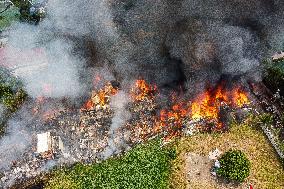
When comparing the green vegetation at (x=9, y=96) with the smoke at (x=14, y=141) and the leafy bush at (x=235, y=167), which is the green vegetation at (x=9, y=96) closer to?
the smoke at (x=14, y=141)

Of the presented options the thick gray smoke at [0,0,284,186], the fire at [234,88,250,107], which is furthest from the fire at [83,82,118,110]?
the fire at [234,88,250,107]

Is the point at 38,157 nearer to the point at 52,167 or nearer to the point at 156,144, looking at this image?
the point at 52,167

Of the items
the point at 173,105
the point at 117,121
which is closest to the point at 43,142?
the point at 117,121

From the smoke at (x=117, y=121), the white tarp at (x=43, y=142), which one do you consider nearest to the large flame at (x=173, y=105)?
the smoke at (x=117, y=121)

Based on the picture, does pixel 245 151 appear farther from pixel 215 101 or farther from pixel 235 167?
pixel 215 101

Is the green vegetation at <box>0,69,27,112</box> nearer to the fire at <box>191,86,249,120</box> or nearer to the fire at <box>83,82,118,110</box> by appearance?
the fire at <box>83,82,118,110</box>

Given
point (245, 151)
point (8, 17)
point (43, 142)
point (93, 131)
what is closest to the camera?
point (43, 142)
